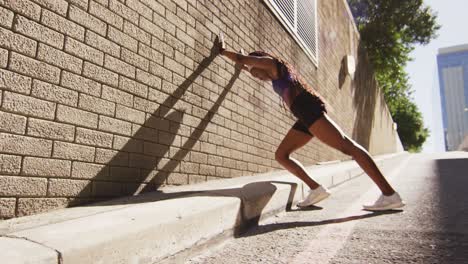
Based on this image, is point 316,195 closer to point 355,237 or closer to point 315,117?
point 315,117

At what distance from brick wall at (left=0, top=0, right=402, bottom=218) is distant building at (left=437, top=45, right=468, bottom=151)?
16554 centimetres

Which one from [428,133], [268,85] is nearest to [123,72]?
[268,85]

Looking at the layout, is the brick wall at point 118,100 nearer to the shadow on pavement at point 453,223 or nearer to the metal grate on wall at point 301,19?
the metal grate on wall at point 301,19

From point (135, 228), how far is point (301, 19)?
22.8 ft

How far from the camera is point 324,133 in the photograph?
10.6ft

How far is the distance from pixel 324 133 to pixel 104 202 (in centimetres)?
190

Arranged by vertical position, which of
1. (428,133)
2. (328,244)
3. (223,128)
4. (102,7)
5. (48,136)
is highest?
(428,133)

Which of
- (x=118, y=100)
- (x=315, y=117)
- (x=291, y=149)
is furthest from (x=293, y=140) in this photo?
(x=118, y=100)

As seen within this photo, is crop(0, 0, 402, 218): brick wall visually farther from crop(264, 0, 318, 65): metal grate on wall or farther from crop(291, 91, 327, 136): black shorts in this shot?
crop(264, 0, 318, 65): metal grate on wall

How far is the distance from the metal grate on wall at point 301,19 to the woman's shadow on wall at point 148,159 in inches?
124

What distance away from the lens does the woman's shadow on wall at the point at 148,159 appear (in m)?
2.61

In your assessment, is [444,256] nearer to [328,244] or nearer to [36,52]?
[328,244]

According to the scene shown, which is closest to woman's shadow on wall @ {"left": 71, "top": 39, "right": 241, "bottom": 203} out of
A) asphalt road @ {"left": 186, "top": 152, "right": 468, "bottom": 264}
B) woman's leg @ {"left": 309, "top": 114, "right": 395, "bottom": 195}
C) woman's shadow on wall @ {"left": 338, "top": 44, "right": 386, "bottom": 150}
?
asphalt road @ {"left": 186, "top": 152, "right": 468, "bottom": 264}

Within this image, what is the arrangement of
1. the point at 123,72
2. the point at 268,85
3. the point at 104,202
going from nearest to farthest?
the point at 104,202 < the point at 123,72 < the point at 268,85
